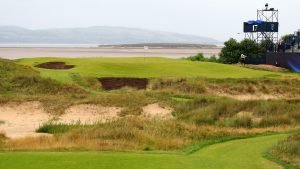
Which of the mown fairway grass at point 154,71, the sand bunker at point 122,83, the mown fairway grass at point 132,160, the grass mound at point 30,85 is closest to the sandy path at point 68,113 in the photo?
the grass mound at point 30,85

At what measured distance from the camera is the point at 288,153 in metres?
17.3

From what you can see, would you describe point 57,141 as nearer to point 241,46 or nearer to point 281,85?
point 281,85

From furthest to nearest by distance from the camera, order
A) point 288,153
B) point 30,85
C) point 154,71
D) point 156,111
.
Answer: point 154,71
point 30,85
point 156,111
point 288,153

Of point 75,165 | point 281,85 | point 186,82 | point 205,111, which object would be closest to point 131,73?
point 186,82

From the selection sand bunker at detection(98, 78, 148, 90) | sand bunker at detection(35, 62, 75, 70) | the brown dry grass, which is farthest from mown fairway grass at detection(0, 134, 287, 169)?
sand bunker at detection(35, 62, 75, 70)

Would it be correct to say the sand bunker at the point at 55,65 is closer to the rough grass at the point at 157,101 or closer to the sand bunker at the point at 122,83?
the rough grass at the point at 157,101

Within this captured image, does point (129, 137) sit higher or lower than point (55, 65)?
lower

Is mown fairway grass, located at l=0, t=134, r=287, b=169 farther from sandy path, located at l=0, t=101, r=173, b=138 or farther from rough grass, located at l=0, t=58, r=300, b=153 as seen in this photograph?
sandy path, located at l=0, t=101, r=173, b=138

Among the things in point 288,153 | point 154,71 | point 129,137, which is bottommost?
point 129,137

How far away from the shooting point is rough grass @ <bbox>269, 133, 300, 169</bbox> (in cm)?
1570

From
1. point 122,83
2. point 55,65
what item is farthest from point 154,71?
point 55,65

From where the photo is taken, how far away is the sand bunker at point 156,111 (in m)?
33.2

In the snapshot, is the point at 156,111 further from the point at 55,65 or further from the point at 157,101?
the point at 55,65

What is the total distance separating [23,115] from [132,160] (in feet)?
69.4
